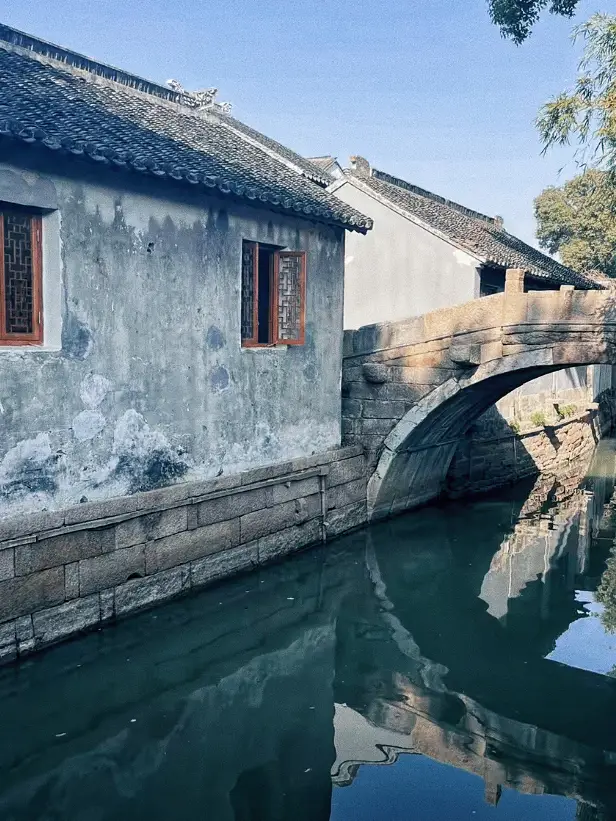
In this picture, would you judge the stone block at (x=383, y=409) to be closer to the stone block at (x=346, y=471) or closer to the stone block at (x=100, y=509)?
the stone block at (x=346, y=471)

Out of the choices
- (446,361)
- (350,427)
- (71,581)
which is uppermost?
(446,361)

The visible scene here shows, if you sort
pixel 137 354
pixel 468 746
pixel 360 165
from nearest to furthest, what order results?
1. pixel 468 746
2. pixel 137 354
3. pixel 360 165

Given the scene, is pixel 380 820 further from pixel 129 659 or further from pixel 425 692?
pixel 129 659

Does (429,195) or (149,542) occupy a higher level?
(429,195)

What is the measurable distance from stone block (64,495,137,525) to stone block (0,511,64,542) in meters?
0.11

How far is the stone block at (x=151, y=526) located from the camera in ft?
24.2

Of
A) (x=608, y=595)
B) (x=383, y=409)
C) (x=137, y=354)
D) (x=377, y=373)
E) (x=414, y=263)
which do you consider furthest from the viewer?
(x=414, y=263)

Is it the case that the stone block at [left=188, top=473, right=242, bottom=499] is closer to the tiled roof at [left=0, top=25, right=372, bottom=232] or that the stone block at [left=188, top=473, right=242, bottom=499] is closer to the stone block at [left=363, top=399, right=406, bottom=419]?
the stone block at [left=363, top=399, right=406, bottom=419]

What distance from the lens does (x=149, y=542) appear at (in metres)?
7.66

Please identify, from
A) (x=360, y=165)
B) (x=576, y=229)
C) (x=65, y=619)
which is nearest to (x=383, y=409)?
(x=65, y=619)

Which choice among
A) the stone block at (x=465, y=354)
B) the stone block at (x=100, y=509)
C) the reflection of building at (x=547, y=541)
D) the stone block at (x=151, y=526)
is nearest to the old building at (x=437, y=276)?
the reflection of building at (x=547, y=541)

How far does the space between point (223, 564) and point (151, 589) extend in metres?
1.10

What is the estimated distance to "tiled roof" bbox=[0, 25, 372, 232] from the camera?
655 centimetres

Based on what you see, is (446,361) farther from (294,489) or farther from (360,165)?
(360,165)
